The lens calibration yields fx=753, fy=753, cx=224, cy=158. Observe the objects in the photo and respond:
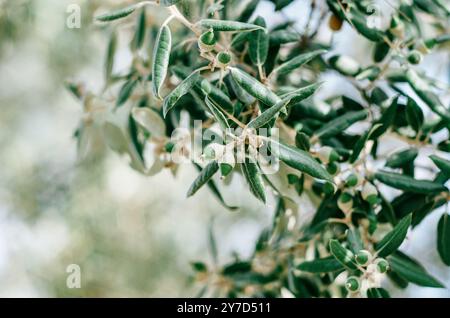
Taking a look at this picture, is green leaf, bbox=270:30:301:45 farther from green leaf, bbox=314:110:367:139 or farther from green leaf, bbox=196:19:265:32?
green leaf, bbox=196:19:265:32

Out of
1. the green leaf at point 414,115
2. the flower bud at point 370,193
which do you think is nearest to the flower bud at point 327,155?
the flower bud at point 370,193

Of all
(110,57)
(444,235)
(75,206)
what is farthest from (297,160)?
(75,206)

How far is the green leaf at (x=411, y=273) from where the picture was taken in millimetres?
1594

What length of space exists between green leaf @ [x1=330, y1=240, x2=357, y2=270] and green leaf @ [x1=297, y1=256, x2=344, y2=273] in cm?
7

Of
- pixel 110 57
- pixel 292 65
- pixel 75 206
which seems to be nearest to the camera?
pixel 292 65

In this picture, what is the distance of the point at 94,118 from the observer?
206 cm

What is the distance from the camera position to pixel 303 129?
1.65 metres

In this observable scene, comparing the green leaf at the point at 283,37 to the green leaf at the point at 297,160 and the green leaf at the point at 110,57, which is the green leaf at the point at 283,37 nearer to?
the green leaf at the point at 297,160

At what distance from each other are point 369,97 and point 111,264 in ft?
6.77

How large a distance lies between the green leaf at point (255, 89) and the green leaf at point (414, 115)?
0.43m

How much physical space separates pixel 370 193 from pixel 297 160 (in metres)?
0.32

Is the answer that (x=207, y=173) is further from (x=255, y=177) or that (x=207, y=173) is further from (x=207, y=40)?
(x=207, y=40)

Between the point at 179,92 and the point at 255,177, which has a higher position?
the point at 179,92

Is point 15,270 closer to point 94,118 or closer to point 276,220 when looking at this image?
point 94,118
